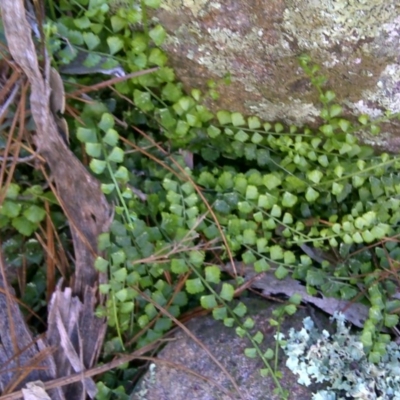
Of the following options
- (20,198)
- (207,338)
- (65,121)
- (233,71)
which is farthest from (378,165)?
(20,198)

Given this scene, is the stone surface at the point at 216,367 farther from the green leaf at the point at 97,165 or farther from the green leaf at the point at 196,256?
the green leaf at the point at 97,165

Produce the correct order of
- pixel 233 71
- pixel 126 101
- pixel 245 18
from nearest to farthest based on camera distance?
1. pixel 245 18
2. pixel 233 71
3. pixel 126 101

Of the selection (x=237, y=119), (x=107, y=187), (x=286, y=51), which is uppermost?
(x=286, y=51)

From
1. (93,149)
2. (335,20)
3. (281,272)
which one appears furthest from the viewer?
(281,272)

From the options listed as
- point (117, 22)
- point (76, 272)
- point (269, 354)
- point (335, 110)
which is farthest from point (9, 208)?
point (335, 110)

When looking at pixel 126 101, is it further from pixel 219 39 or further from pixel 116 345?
pixel 116 345

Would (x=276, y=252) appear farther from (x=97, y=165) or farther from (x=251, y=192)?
(x=97, y=165)

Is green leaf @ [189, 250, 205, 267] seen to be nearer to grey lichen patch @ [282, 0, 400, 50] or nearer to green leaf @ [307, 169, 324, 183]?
green leaf @ [307, 169, 324, 183]
